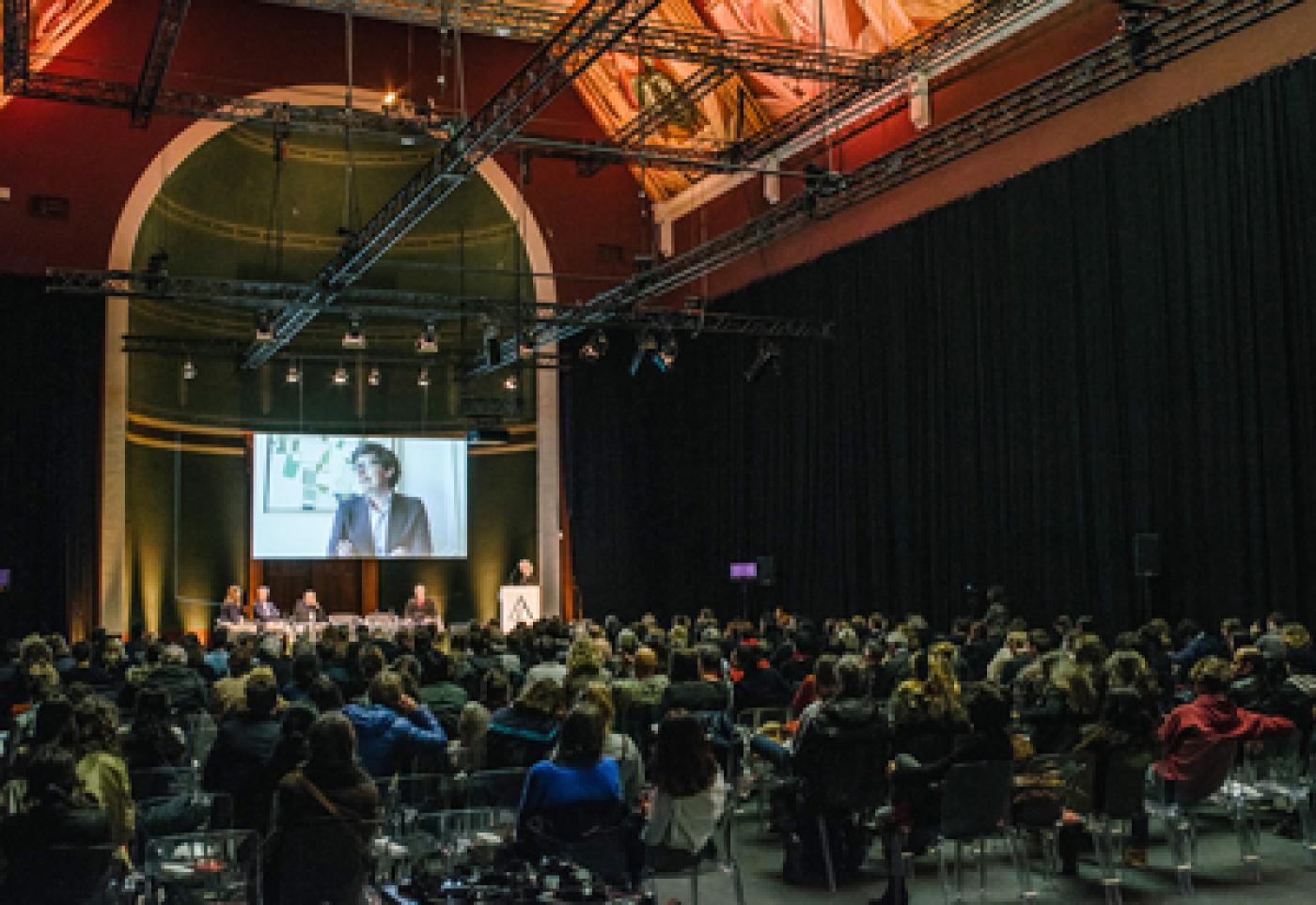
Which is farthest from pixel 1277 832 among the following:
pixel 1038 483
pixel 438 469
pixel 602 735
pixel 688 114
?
pixel 438 469

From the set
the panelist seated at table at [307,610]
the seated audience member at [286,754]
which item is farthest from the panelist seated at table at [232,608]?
the seated audience member at [286,754]

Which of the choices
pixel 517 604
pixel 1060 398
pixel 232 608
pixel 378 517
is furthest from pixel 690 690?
pixel 378 517

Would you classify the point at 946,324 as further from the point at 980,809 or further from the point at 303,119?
the point at 980,809

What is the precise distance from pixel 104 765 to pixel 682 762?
6.71 ft

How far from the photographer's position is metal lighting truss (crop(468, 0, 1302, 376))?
961cm

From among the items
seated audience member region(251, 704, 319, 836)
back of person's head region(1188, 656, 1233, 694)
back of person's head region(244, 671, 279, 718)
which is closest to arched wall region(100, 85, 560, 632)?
back of person's head region(244, 671, 279, 718)

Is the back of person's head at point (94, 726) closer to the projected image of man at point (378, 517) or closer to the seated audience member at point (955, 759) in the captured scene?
the seated audience member at point (955, 759)

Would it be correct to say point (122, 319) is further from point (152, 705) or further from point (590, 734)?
point (590, 734)

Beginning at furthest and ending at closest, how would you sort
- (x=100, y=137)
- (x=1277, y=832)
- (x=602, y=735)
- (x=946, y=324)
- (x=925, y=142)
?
(x=100, y=137)
(x=946, y=324)
(x=925, y=142)
(x=1277, y=832)
(x=602, y=735)

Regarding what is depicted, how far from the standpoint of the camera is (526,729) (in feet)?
18.9

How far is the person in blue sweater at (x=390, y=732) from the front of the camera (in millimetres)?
5711

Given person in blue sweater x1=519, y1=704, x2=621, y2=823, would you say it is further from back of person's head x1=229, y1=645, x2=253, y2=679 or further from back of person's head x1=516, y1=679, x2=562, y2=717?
back of person's head x1=229, y1=645, x2=253, y2=679

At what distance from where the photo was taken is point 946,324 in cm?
1494

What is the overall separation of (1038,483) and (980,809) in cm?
858
